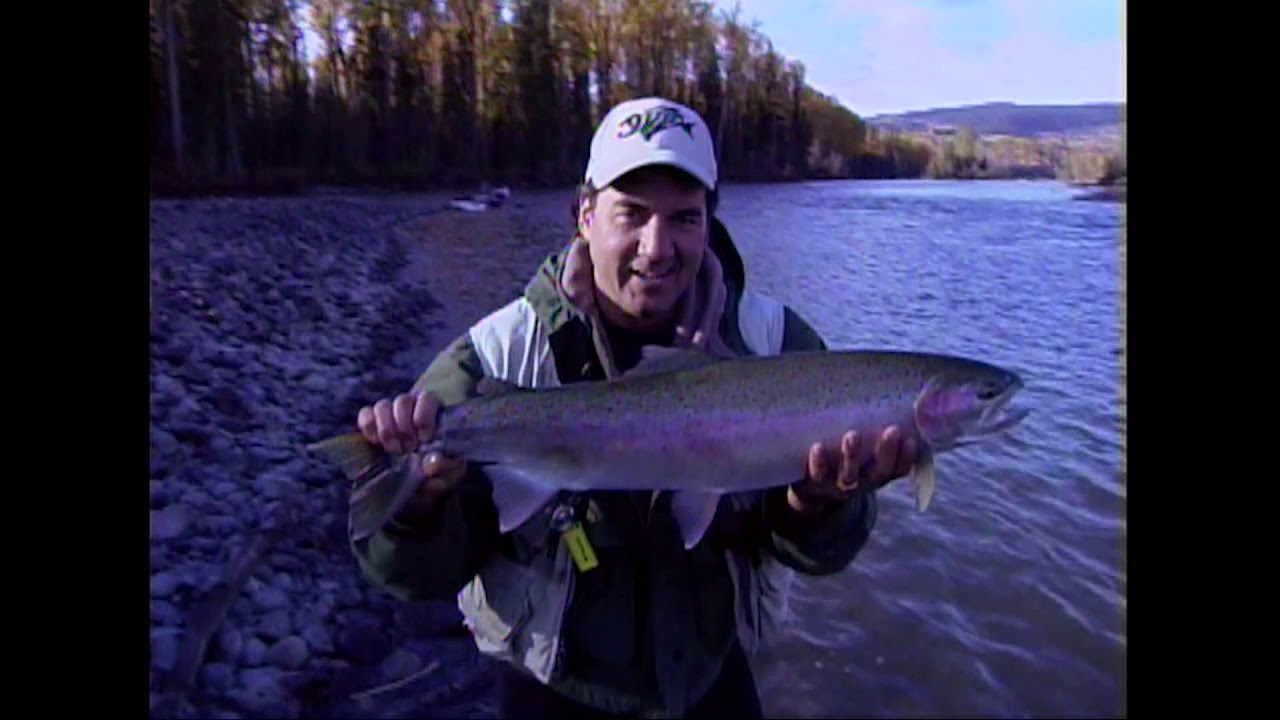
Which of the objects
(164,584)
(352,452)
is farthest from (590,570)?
(164,584)

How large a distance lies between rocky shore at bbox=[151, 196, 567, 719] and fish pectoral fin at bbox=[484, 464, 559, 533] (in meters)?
1.93

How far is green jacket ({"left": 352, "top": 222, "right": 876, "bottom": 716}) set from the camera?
7.53ft

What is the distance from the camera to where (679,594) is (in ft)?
7.61

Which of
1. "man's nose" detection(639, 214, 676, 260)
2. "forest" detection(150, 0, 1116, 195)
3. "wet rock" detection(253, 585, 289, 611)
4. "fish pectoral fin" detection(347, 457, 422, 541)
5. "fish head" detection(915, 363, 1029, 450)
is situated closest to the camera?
"fish pectoral fin" detection(347, 457, 422, 541)

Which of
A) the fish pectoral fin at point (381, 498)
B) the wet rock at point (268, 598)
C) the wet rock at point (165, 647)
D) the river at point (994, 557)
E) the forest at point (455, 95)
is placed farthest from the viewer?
the forest at point (455, 95)

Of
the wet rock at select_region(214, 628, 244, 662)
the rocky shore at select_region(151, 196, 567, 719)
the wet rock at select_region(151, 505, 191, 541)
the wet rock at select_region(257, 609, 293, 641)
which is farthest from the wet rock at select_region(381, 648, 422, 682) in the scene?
the wet rock at select_region(151, 505, 191, 541)

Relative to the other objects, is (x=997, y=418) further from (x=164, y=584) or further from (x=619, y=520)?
(x=164, y=584)

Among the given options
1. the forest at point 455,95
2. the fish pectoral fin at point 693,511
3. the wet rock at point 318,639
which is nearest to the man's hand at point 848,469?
the fish pectoral fin at point 693,511

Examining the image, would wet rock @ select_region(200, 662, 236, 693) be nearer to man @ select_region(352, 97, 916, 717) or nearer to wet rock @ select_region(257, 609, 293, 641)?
wet rock @ select_region(257, 609, 293, 641)

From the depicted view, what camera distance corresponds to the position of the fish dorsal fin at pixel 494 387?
2.32 metres

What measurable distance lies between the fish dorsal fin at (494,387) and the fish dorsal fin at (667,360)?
296 millimetres

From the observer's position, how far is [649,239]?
2311 millimetres

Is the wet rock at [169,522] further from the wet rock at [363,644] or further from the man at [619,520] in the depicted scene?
the man at [619,520]
